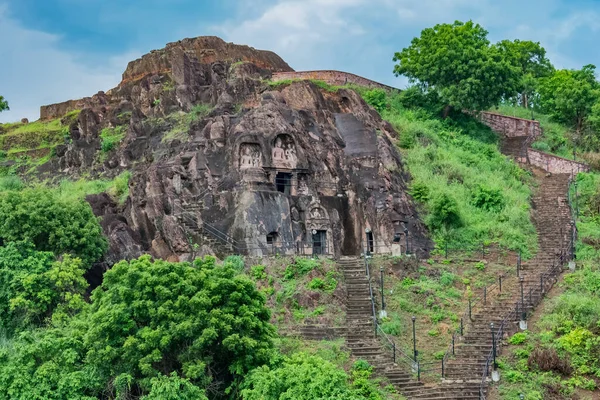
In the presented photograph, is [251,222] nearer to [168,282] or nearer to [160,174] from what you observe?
[160,174]

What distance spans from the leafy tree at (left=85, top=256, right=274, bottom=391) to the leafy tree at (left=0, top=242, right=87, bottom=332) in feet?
18.4

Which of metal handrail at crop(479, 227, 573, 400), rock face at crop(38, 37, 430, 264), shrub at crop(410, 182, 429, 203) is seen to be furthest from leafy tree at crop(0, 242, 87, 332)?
shrub at crop(410, 182, 429, 203)

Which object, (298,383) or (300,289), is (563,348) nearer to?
(300,289)

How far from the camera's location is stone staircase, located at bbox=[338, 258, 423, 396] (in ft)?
92.2

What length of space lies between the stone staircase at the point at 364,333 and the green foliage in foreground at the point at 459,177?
20.1ft

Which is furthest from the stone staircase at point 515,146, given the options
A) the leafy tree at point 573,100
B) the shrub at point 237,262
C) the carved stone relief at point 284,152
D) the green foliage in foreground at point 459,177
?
the shrub at point 237,262

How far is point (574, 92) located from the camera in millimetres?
53438

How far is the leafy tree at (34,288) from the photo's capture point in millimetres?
31484

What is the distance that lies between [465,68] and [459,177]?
341 inches

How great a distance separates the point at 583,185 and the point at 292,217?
55.9 ft

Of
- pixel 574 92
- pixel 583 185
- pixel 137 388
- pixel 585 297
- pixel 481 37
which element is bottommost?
pixel 137 388

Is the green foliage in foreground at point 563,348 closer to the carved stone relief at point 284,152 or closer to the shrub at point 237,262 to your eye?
the shrub at point 237,262

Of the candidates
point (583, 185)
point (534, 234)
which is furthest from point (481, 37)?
point (534, 234)

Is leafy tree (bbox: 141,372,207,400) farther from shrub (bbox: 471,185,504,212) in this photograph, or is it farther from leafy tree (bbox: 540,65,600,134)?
leafy tree (bbox: 540,65,600,134)
